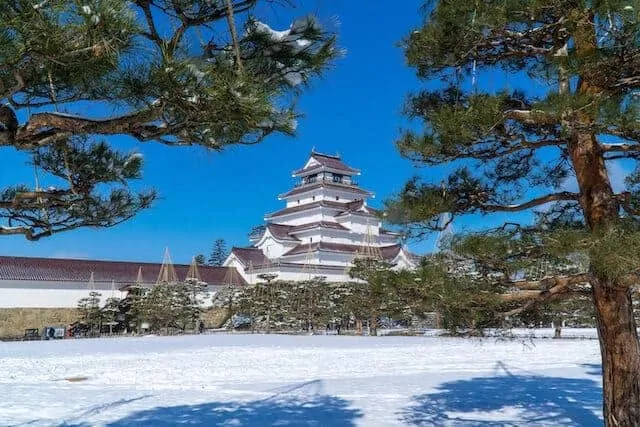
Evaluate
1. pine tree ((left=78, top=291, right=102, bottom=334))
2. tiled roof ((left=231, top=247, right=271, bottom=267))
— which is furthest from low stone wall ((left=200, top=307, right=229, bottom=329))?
pine tree ((left=78, top=291, right=102, bottom=334))

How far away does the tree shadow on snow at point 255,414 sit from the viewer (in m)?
5.01

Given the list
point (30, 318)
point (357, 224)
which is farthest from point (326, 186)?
point (30, 318)

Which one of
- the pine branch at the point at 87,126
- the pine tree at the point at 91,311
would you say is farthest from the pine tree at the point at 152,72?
the pine tree at the point at 91,311

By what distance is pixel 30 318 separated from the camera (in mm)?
21250

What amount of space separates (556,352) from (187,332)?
1414 centimetres

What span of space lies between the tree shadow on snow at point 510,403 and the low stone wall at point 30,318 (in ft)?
60.6

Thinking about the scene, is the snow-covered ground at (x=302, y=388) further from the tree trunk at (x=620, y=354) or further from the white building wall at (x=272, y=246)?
the white building wall at (x=272, y=246)

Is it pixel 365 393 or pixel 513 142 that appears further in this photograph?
pixel 365 393

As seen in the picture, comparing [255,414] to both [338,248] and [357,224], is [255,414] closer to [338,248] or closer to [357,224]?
[338,248]

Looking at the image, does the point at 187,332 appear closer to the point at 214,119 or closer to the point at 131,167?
the point at 131,167

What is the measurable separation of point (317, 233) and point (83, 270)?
409 inches

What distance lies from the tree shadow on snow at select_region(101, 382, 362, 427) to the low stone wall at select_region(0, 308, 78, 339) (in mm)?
17726

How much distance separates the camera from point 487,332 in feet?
13.2

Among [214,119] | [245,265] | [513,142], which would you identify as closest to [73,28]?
[214,119]
